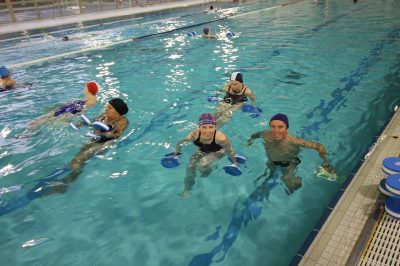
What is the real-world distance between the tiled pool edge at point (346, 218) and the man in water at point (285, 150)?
54 centimetres

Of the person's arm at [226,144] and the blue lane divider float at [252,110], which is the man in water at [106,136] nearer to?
the person's arm at [226,144]

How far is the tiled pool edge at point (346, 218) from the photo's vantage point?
9.12 feet

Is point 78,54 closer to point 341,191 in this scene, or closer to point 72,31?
point 72,31

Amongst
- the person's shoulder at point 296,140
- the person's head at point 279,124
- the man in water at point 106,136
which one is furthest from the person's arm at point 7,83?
the person's shoulder at point 296,140

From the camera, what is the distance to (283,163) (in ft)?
14.5

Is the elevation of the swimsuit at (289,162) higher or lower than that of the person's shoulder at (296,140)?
lower

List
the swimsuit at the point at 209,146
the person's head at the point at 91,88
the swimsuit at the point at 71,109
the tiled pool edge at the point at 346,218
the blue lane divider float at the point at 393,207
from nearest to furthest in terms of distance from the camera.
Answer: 1. the tiled pool edge at the point at 346,218
2. the blue lane divider float at the point at 393,207
3. the swimsuit at the point at 209,146
4. the swimsuit at the point at 71,109
5. the person's head at the point at 91,88

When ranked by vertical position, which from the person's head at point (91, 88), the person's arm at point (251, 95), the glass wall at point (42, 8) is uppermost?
the glass wall at point (42, 8)

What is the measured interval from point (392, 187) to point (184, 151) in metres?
2.97

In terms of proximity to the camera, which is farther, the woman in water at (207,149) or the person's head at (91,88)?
the person's head at (91,88)

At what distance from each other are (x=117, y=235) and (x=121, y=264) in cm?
43

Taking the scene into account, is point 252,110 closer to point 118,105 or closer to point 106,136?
point 118,105

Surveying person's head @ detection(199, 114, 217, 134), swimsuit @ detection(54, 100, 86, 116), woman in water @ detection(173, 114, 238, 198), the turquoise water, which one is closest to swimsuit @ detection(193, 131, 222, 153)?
woman in water @ detection(173, 114, 238, 198)

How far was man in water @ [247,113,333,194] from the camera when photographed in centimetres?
421
